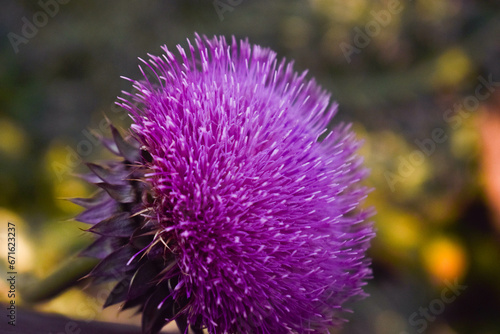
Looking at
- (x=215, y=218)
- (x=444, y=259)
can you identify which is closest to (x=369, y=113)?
(x=444, y=259)

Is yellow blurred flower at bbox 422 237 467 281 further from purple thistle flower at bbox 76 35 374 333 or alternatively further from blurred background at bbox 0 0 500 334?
purple thistle flower at bbox 76 35 374 333

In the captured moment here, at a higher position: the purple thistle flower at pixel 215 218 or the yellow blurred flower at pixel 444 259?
the yellow blurred flower at pixel 444 259

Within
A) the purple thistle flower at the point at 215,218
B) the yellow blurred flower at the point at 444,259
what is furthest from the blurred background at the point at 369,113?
the purple thistle flower at the point at 215,218

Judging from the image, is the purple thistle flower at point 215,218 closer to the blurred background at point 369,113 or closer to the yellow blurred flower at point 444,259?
the blurred background at point 369,113

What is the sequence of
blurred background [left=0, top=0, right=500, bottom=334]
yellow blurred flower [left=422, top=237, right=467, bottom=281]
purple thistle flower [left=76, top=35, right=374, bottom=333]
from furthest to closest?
yellow blurred flower [left=422, top=237, right=467, bottom=281] < blurred background [left=0, top=0, right=500, bottom=334] < purple thistle flower [left=76, top=35, right=374, bottom=333]

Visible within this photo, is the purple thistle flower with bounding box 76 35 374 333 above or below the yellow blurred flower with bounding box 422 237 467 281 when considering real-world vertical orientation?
below

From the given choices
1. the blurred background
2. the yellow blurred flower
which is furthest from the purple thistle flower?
the yellow blurred flower
